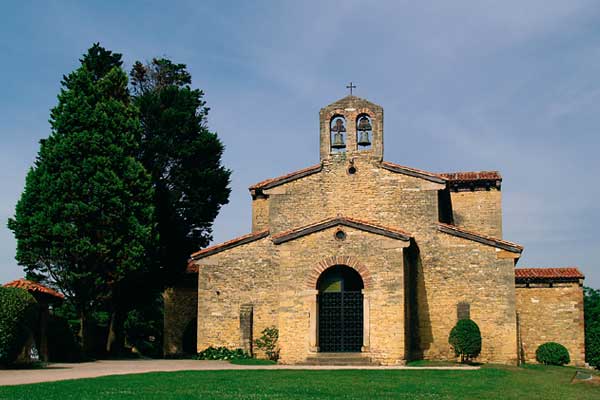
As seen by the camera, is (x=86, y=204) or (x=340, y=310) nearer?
(x=340, y=310)

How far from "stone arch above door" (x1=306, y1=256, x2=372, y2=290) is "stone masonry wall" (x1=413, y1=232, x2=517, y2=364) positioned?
145 inches

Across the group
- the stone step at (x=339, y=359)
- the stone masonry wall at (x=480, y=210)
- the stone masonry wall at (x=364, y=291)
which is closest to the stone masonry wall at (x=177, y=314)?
the stone masonry wall at (x=364, y=291)

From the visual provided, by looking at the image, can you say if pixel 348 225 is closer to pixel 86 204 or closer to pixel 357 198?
pixel 357 198

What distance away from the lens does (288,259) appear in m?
27.6

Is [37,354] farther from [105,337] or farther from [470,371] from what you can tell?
[470,371]

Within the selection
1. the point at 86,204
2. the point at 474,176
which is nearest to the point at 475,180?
the point at 474,176

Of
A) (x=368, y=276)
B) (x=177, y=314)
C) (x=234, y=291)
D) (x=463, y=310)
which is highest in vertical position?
(x=368, y=276)

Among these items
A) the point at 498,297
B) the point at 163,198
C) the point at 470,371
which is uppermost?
the point at 163,198

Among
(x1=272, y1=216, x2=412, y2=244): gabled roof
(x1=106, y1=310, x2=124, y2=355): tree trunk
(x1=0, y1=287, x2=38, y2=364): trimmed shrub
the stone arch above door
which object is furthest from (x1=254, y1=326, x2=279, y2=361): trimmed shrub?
(x1=0, y1=287, x2=38, y2=364): trimmed shrub

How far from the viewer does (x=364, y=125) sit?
3027 centimetres

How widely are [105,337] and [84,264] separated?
27.2ft

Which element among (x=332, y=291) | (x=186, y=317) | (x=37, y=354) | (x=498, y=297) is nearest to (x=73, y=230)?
(x=37, y=354)

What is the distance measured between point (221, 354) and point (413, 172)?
11.1 metres

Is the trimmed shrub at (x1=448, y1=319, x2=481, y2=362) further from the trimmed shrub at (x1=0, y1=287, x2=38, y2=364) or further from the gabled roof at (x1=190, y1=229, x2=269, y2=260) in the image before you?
the trimmed shrub at (x1=0, y1=287, x2=38, y2=364)
